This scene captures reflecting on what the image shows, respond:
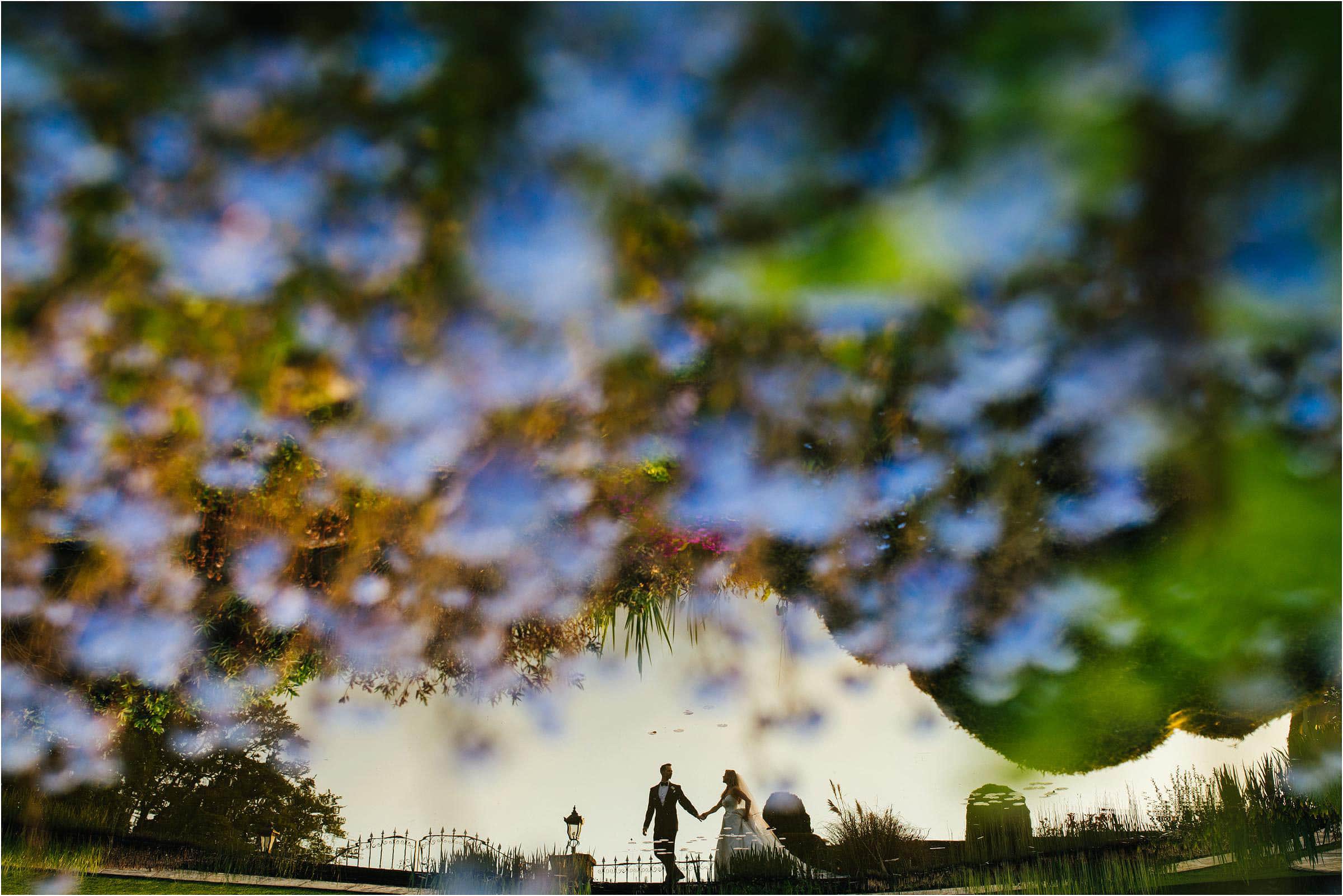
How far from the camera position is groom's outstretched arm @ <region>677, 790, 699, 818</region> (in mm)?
4781

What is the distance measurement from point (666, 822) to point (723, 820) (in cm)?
37

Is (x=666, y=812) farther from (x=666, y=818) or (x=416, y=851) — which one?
(x=416, y=851)

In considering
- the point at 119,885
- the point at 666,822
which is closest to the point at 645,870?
the point at 666,822

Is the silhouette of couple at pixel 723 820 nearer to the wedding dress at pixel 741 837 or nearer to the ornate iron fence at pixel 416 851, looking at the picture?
the wedding dress at pixel 741 837

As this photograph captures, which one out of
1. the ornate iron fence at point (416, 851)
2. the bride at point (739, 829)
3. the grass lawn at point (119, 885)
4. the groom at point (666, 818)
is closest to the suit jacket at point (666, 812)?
the groom at point (666, 818)

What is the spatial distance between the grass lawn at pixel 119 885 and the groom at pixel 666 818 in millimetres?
2250

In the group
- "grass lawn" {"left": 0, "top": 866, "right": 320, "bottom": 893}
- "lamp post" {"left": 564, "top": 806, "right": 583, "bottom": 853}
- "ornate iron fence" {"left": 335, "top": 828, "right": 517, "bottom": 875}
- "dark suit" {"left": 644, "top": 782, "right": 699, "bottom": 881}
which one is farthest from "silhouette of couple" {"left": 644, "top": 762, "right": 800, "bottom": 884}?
"grass lawn" {"left": 0, "top": 866, "right": 320, "bottom": 893}

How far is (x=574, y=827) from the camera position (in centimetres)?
476

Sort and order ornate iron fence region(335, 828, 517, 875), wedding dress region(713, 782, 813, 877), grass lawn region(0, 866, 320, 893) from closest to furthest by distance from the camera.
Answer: grass lawn region(0, 866, 320, 893)
wedding dress region(713, 782, 813, 877)
ornate iron fence region(335, 828, 517, 875)

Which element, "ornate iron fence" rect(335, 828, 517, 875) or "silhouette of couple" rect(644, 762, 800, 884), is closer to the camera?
"silhouette of couple" rect(644, 762, 800, 884)

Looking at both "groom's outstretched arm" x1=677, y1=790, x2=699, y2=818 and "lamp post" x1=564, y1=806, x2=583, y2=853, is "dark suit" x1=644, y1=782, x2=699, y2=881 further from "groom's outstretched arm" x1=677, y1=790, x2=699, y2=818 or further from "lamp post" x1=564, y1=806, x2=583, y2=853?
"lamp post" x1=564, y1=806, x2=583, y2=853

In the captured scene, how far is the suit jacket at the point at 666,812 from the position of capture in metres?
4.77

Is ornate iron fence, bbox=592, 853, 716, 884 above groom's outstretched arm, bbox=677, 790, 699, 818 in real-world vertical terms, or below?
below

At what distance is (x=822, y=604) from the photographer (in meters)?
3.39
